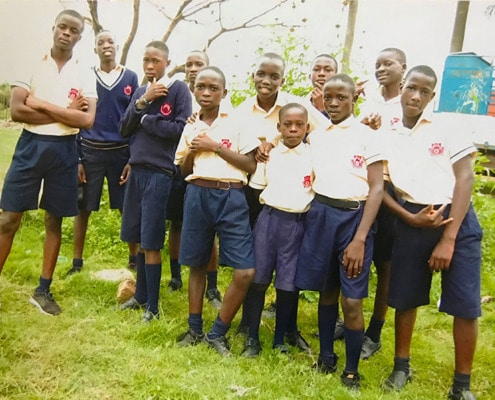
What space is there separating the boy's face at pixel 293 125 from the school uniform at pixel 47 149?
4.60ft

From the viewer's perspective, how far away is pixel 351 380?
9.21 ft

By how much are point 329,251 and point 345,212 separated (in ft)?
0.79

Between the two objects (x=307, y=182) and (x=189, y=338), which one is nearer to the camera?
(x=307, y=182)

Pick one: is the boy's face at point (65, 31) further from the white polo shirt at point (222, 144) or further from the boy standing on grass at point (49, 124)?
Answer: the white polo shirt at point (222, 144)

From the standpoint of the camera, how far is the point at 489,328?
389 centimetres

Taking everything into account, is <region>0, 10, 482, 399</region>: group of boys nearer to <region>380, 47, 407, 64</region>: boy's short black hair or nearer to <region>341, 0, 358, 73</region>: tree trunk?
<region>380, 47, 407, 64</region>: boy's short black hair

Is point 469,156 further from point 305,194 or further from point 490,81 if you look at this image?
point 490,81

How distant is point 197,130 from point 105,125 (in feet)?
4.02

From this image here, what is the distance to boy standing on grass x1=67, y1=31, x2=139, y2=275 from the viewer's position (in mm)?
4023

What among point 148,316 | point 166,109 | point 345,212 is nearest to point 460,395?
point 345,212

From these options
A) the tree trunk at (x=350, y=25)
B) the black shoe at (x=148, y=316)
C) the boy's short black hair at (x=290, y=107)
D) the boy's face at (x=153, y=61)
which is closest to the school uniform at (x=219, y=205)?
the boy's short black hair at (x=290, y=107)

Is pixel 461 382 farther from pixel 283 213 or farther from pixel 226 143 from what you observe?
pixel 226 143

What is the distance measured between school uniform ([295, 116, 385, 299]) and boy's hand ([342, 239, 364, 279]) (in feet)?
0.15

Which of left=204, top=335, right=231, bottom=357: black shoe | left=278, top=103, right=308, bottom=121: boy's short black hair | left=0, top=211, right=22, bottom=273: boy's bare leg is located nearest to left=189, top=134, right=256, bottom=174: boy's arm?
left=278, top=103, right=308, bottom=121: boy's short black hair
